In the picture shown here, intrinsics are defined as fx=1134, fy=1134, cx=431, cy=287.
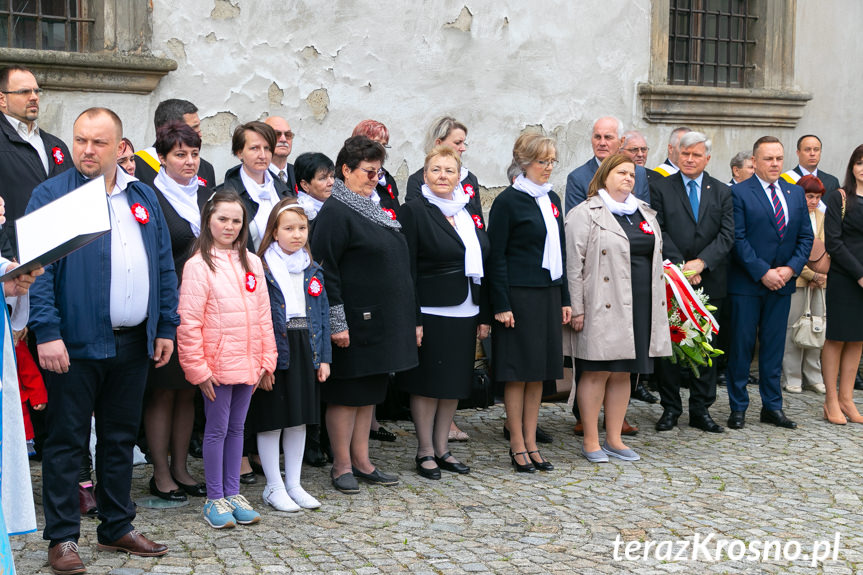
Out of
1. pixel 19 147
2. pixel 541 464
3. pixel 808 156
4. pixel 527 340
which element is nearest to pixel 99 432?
pixel 19 147

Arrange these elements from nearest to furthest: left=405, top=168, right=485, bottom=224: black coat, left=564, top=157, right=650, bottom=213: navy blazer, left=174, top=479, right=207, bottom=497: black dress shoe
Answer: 1. left=174, top=479, right=207, bottom=497: black dress shoe
2. left=405, top=168, right=485, bottom=224: black coat
3. left=564, top=157, right=650, bottom=213: navy blazer

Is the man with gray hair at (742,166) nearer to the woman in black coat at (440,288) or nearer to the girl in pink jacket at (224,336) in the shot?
the woman in black coat at (440,288)

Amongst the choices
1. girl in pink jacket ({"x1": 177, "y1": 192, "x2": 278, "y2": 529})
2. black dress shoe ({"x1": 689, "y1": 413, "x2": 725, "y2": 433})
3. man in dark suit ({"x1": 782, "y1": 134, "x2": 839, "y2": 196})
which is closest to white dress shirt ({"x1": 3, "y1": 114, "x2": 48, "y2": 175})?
girl in pink jacket ({"x1": 177, "y1": 192, "x2": 278, "y2": 529})

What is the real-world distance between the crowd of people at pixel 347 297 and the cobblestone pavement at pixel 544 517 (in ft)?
0.61

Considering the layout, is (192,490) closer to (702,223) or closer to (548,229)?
(548,229)

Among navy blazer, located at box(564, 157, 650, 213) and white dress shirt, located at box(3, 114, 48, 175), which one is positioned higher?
white dress shirt, located at box(3, 114, 48, 175)

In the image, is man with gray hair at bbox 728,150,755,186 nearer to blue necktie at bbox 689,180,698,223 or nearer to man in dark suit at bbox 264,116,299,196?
blue necktie at bbox 689,180,698,223

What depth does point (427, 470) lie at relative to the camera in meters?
6.51

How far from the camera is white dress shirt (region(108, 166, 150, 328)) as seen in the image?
477 centimetres

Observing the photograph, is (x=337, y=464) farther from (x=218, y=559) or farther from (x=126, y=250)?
(x=126, y=250)

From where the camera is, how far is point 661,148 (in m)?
10.7

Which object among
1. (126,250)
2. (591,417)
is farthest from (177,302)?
(591,417)

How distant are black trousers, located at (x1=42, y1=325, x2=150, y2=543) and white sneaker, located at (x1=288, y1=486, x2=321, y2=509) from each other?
1053 millimetres

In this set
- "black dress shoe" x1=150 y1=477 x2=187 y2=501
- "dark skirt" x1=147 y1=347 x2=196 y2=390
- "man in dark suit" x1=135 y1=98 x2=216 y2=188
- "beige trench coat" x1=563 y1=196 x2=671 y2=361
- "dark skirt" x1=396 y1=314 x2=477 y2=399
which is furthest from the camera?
"beige trench coat" x1=563 y1=196 x2=671 y2=361
